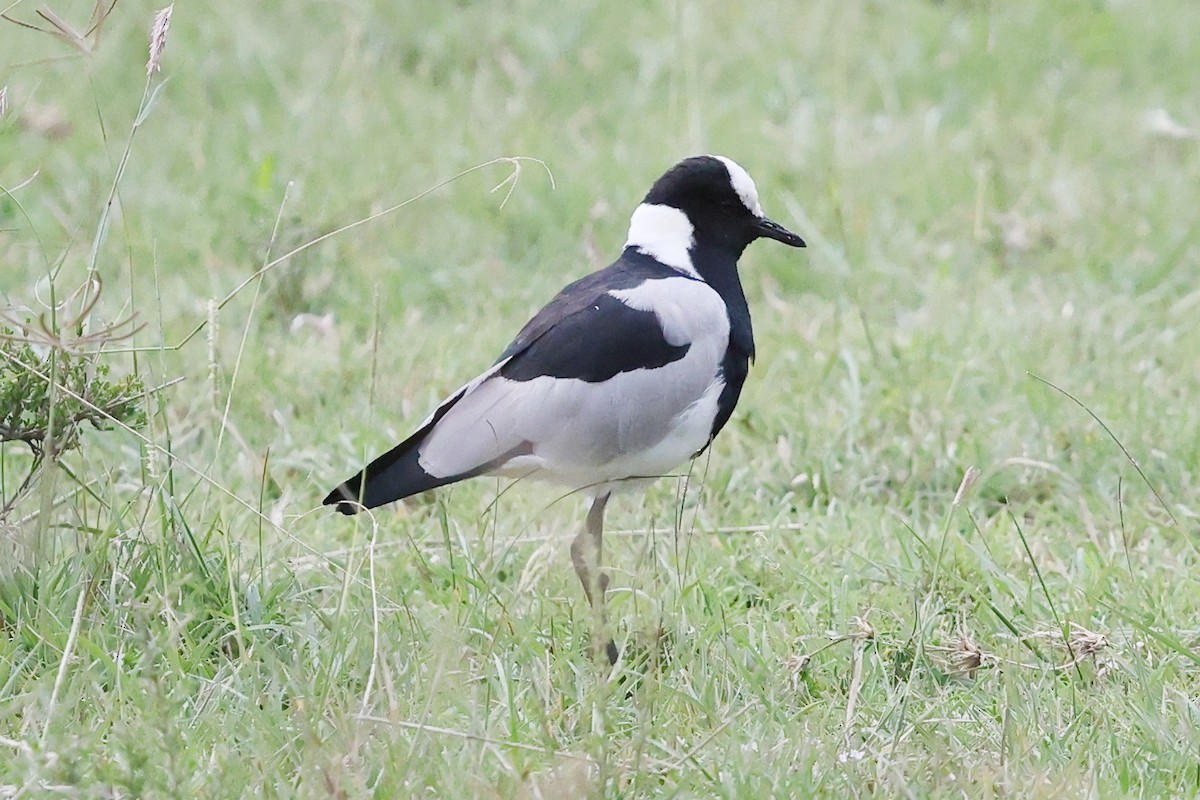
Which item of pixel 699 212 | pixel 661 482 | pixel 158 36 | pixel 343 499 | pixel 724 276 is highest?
pixel 158 36

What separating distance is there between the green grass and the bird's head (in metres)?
0.54

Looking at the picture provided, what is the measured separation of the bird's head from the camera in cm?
377

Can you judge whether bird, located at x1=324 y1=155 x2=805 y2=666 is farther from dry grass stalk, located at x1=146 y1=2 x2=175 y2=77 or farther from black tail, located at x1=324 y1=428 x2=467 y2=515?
dry grass stalk, located at x1=146 y1=2 x2=175 y2=77

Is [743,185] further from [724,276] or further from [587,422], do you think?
[587,422]

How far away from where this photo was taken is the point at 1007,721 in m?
2.57

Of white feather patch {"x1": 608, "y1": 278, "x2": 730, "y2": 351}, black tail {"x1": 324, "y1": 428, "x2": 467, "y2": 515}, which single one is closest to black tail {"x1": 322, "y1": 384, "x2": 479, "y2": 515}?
black tail {"x1": 324, "y1": 428, "x2": 467, "y2": 515}

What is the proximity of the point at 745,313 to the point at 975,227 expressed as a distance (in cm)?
204

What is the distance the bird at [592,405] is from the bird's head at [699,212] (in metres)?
0.25

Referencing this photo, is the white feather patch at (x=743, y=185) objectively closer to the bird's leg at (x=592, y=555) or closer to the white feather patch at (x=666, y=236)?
the white feather patch at (x=666, y=236)

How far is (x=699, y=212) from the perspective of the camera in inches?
149

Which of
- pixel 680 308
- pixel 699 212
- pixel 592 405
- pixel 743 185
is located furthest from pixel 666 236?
pixel 592 405

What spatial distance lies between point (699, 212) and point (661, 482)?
27.1 inches

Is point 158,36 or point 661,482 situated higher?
point 158,36

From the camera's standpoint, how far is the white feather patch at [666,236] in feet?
12.3
